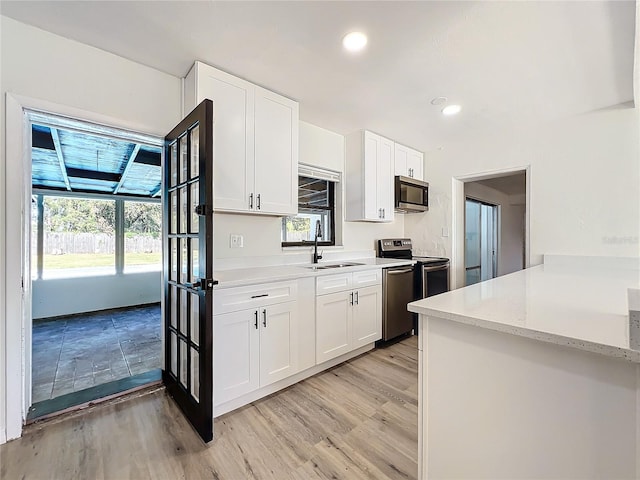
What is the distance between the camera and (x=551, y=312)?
1.00 metres

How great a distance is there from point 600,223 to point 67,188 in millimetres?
7252

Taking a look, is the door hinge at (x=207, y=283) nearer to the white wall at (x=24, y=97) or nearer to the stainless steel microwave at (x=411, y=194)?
the white wall at (x=24, y=97)

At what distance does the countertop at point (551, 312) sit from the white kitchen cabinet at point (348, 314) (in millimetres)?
1283

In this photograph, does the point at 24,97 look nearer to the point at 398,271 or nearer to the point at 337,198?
the point at 337,198

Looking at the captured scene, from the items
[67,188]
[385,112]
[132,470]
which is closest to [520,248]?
[385,112]

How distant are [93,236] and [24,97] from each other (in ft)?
13.0

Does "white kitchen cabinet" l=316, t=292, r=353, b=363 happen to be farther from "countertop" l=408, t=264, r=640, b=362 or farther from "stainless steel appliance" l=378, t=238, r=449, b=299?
"countertop" l=408, t=264, r=640, b=362

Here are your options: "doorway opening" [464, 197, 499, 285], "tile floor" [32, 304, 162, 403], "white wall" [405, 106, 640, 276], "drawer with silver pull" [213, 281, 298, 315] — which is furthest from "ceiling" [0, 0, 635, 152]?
"tile floor" [32, 304, 162, 403]

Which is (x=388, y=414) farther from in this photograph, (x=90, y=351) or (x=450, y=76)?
(x=90, y=351)

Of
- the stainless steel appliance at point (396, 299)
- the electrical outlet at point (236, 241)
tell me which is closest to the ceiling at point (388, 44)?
the electrical outlet at point (236, 241)

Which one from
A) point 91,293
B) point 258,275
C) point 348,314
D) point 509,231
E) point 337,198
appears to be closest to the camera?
point 258,275

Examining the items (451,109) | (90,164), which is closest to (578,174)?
(451,109)

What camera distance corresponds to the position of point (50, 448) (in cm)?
160

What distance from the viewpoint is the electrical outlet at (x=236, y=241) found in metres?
2.48
